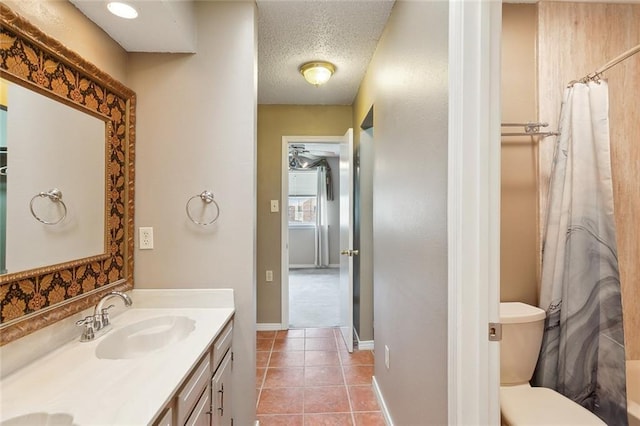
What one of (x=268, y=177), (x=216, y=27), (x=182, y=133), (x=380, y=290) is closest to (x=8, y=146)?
(x=182, y=133)

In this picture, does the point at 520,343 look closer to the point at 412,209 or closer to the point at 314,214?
the point at 412,209

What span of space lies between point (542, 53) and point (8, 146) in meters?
2.47

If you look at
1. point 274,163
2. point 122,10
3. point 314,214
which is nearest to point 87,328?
point 122,10

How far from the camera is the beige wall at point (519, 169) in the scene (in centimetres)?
169

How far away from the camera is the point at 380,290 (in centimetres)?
204

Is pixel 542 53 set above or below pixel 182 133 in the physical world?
above

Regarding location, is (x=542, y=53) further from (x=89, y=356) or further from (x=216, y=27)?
(x=89, y=356)

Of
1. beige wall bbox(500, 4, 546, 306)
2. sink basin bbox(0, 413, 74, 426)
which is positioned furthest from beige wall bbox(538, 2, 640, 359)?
sink basin bbox(0, 413, 74, 426)

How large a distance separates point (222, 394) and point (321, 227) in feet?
18.4

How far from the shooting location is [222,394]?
4.57 feet

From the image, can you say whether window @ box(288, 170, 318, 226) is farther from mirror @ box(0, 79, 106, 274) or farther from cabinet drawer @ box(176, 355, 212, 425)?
cabinet drawer @ box(176, 355, 212, 425)

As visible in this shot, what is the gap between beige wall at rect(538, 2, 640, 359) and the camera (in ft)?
5.49

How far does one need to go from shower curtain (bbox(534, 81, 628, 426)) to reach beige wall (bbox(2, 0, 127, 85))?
2.38 metres

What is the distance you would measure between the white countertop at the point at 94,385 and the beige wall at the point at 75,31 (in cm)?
119
